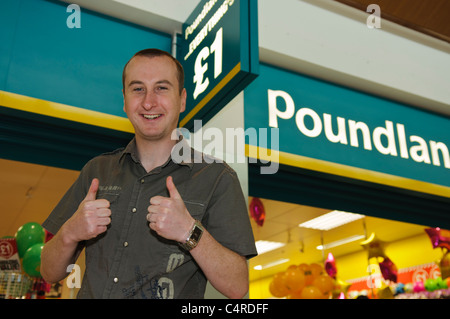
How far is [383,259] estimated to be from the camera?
728 centimetres

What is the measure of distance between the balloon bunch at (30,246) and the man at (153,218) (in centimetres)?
299

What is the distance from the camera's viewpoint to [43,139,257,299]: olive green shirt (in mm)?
1100

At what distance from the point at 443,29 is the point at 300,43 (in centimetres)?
170

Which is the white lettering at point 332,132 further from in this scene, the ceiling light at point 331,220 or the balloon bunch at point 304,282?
the ceiling light at point 331,220

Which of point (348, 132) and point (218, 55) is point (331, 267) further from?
point (218, 55)

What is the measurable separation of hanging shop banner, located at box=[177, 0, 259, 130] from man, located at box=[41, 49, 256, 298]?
74cm

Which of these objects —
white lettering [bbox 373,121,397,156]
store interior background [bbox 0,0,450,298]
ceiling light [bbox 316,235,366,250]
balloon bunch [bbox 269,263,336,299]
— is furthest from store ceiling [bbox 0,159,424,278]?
white lettering [bbox 373,121,397,156]

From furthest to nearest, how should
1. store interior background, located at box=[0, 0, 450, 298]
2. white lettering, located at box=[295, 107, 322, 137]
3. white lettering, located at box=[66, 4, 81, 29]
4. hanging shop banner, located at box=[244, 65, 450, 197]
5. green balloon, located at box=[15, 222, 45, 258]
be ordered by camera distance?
green balloon, located at box=[15, 222, 45, 258]
store interior background, located at box=[0, 0, 450, 298]
white lettering, located at box=[295, 107, 322, 137]
hanging shop banner, located at box=[244, 65, 450, 197]
white lettering, located at box=[66, 4, 81, 29]

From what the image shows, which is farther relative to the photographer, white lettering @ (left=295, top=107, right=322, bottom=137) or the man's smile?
white lettering @ (left=295, top=107, right=322, bottom=137)

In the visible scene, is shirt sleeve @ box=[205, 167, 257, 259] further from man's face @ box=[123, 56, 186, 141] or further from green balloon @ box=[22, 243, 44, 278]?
green balloon @ box=[22, 243, 44, 278]

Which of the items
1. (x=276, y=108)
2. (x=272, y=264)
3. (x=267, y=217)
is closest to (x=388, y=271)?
(x=267, y=217)

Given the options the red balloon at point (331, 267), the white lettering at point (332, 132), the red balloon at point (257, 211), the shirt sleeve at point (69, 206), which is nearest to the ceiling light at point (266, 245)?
the red balloon at point (331, 267)

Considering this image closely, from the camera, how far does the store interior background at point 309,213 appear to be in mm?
3990

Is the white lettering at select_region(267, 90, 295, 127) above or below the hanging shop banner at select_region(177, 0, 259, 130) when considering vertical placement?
above
